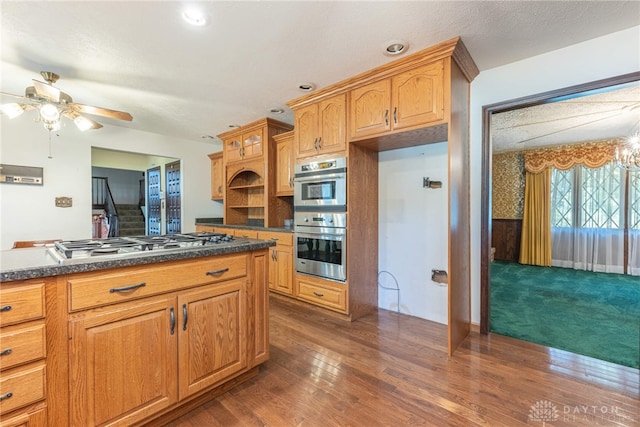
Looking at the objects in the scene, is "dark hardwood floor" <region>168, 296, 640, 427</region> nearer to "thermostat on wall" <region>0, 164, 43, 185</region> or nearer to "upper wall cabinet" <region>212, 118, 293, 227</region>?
"upper wall cabinet" <region>212, 118, 293, 227</region>

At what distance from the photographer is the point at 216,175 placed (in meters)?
5.40

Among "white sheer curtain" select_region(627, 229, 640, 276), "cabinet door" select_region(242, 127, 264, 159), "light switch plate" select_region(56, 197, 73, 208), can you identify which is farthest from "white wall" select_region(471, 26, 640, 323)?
"light switch plate" select_region(56, 197, 73, 208)

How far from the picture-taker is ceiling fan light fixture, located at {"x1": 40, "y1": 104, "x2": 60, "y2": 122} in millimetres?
2430

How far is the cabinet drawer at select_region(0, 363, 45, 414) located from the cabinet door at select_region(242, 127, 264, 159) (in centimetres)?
339

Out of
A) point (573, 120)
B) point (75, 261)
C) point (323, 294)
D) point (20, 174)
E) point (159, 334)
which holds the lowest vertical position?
point (323, 294)

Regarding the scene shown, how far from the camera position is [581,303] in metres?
3.32

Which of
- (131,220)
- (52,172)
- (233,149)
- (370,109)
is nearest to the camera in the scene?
(370,109)

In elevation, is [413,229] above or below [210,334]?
above

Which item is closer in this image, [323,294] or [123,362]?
[123,362]

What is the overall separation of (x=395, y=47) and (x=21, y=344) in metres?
2.79

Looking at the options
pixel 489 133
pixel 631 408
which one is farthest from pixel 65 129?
pixel 631 408

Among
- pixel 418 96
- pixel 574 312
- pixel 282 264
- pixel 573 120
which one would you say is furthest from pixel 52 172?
pixel 573 120

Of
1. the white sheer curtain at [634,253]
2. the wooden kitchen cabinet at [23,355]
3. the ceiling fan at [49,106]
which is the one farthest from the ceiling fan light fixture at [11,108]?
the white sheer curtain at [634,253]

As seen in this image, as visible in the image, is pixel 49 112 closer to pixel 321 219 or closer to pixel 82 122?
A: pixel 82 122
